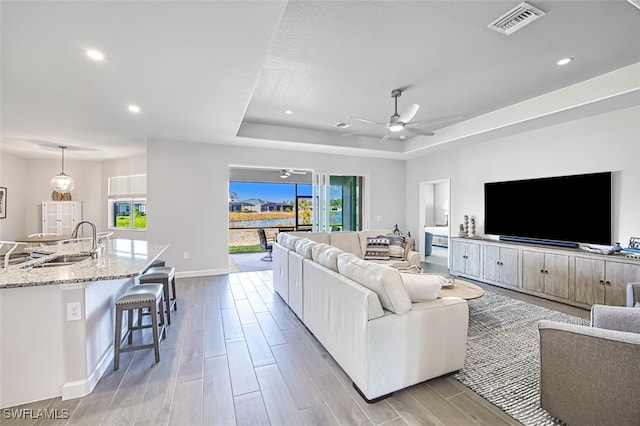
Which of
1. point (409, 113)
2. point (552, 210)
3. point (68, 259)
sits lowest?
point (68, 259)

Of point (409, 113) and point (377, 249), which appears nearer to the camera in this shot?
point (409, 113)

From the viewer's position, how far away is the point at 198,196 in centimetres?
565

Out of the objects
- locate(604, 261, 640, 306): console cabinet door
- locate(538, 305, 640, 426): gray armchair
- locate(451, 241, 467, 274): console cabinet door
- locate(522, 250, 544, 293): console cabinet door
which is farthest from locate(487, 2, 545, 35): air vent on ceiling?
locate(451, 241, 467, 274): console cabinet door

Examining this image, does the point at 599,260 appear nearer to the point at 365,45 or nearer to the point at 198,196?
the point at 365,45

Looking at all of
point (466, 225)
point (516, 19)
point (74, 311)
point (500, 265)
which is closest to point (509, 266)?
point (500, 265)

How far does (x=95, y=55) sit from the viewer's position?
244 centimetres

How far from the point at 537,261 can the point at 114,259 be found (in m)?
5.48

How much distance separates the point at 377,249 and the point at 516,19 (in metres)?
3.58

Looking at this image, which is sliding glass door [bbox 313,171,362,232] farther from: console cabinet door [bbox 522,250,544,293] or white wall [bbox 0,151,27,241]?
white wall [bbox 0,151,27,241]

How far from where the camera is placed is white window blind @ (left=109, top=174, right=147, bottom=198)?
7234 millimetres

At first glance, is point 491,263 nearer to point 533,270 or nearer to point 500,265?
point 500,265

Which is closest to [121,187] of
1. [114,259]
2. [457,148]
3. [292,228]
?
[292,228]

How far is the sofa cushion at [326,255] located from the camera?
2.66m

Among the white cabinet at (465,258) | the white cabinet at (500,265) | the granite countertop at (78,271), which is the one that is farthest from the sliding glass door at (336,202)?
the granite countertop at (78,271)
